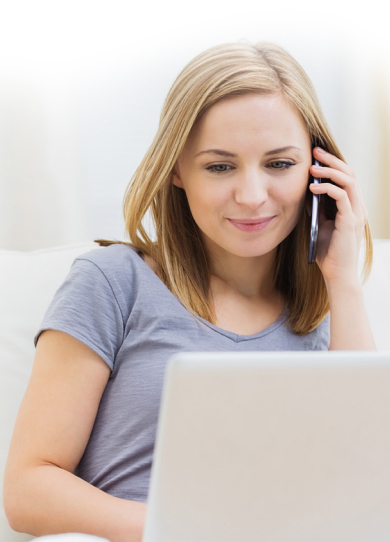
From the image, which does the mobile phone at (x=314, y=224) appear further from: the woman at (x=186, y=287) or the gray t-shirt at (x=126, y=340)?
the gray t-shirt at (x=126, y=340)

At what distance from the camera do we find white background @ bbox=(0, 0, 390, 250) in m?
1.65

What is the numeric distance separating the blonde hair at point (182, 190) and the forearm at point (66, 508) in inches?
13.9

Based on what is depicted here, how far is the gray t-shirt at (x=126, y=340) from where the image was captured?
93 cm

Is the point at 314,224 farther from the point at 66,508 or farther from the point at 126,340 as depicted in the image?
the point at 66,508

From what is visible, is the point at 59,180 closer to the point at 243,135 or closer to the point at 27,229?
the point at 27,229

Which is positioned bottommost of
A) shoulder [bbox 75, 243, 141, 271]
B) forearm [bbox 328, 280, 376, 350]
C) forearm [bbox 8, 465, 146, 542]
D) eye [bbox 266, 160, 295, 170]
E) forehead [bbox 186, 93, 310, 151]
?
forearm [bbox 8, 465, 146, 542]

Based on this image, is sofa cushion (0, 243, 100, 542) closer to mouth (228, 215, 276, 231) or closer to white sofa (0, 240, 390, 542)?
white sofa (0, 240, 390, 542)

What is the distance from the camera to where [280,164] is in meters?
1.05

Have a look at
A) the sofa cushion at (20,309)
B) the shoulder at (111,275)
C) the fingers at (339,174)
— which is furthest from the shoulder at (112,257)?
the fingers at (339,174)

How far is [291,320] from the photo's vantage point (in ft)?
3.84

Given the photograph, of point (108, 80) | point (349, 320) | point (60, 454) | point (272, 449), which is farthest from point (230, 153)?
point (108, 80)

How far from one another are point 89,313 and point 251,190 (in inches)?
12.7

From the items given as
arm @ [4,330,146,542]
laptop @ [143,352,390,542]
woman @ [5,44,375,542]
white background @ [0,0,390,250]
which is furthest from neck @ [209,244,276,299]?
laptop @ [143,352,390,542]

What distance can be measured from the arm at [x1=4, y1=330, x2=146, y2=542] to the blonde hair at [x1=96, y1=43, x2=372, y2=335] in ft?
0.77
